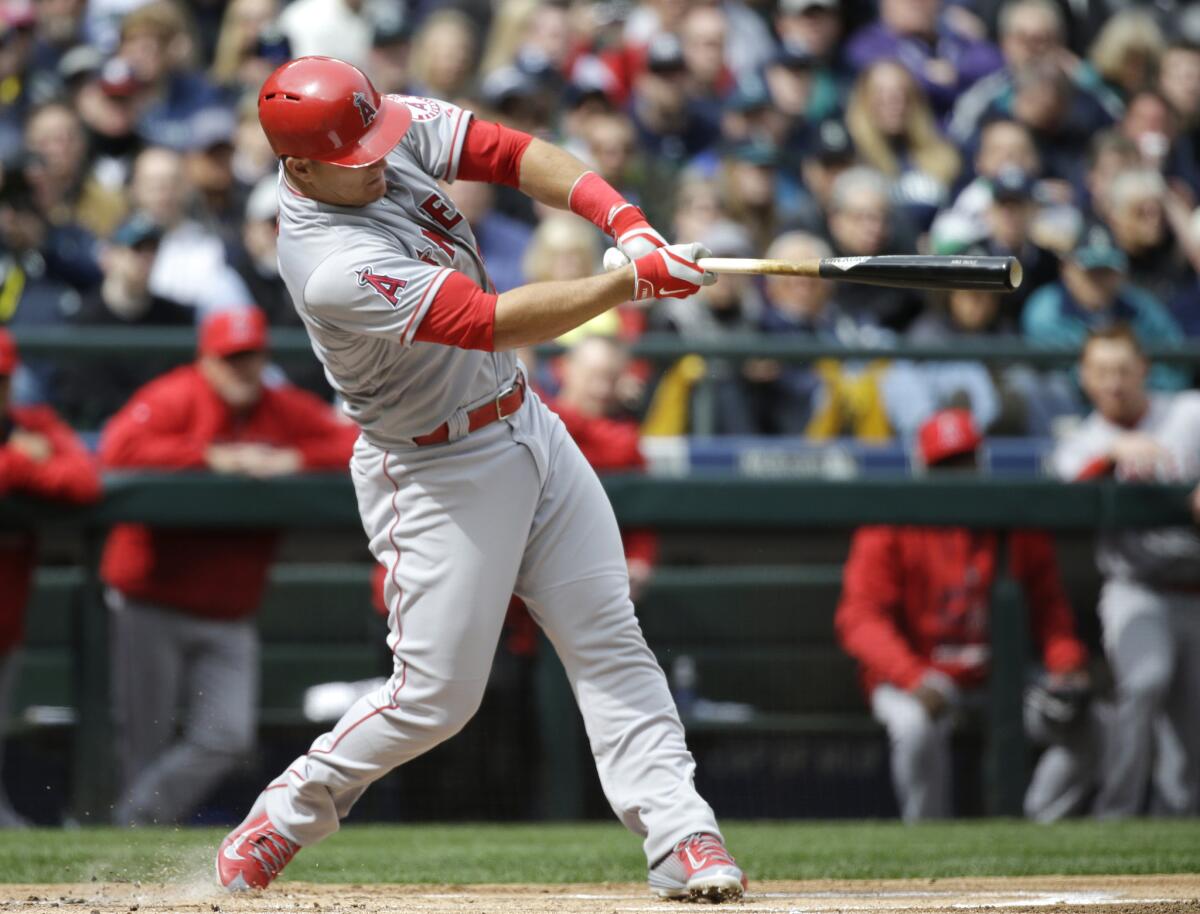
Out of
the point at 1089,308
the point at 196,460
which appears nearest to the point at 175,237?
the point at 196,460

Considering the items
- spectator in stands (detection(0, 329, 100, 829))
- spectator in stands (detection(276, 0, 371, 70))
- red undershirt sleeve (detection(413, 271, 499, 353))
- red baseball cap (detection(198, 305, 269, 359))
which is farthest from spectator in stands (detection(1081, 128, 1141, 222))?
red undershirt sleeve (detection(413, 271, 499, 353))

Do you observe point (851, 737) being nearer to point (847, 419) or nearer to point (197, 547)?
point (847, 419)

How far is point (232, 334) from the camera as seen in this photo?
573cm

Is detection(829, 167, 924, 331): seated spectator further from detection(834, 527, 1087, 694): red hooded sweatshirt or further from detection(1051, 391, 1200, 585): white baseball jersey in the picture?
detection(834, 527, 1087, 694): red hooded sweatshirt

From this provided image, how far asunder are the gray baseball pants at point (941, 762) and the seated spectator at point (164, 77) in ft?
12.9

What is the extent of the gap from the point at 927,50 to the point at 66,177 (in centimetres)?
435

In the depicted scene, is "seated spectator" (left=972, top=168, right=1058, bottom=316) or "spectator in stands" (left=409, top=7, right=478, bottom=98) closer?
"seated spectator" (left=972, top=168, right=1058, bottom=316)

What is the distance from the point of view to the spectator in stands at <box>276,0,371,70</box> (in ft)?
26.8

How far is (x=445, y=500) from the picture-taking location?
12.3 feet

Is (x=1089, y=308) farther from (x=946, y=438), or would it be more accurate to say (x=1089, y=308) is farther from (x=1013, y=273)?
(x=1013, y=273)

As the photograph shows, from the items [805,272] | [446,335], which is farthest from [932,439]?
[446,335]

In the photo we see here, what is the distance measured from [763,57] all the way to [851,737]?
427 cm

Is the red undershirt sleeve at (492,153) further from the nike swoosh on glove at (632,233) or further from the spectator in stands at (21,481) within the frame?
the spectator in stands at (21,481)

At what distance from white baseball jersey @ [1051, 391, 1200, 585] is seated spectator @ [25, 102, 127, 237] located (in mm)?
3836
